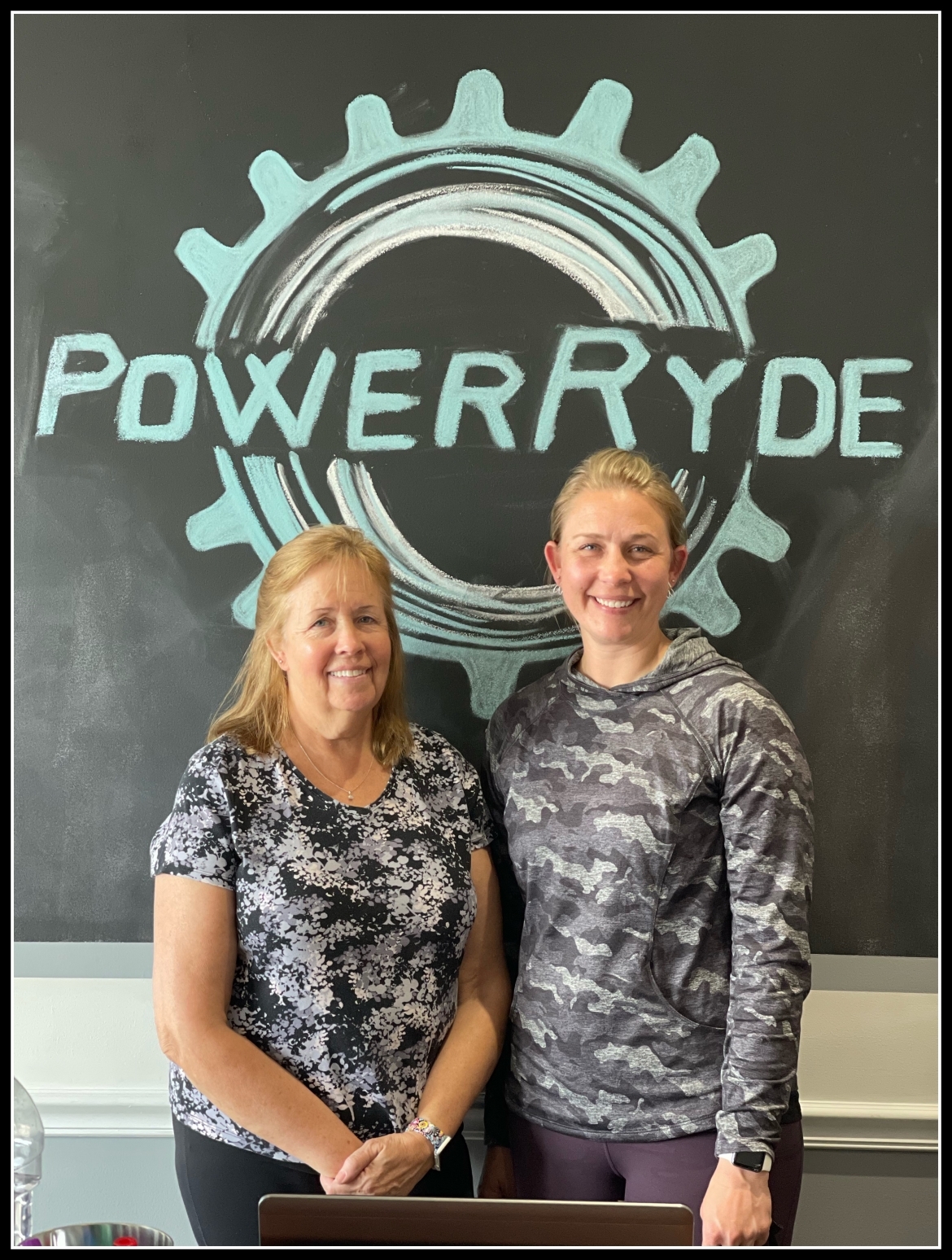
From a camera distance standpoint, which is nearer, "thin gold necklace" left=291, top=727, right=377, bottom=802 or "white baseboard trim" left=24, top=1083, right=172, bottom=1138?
"thin gold necklace" left=291, top=727, right=377, bottom=802

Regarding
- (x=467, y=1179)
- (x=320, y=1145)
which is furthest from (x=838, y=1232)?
(x=320, y=1145)

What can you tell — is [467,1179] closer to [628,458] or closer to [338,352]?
[628,458]

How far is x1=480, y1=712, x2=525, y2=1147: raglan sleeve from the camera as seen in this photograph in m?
1.77

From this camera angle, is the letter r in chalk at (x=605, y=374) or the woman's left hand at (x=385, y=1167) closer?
the woman's left hand at (x=385, y=1167)

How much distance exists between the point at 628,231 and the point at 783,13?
487 millimetres

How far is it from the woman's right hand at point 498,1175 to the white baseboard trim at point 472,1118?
21 cm

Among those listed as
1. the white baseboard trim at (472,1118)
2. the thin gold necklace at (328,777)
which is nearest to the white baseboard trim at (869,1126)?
the white baseboard trim at (472,1118)

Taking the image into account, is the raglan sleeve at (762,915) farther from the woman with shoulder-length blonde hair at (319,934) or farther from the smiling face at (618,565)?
the woman with shoulder-length blonde hair at (319,934)

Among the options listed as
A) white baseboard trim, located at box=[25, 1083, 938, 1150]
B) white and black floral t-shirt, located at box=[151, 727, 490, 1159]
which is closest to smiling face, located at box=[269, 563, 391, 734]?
white and black floral t-shirt, located at box=[151, 727, 490, 1159]

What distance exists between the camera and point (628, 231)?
194 centimetres

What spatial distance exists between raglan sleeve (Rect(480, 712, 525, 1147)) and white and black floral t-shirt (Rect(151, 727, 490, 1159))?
16cm

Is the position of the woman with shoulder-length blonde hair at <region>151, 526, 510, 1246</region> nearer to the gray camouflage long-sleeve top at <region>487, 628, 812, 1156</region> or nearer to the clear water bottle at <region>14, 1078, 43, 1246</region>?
the gray camouflage long-sleeve top at <region>487, 628, 812, 1156</region>

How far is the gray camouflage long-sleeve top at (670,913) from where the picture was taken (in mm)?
1517

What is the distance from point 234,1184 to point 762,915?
2.94ft
